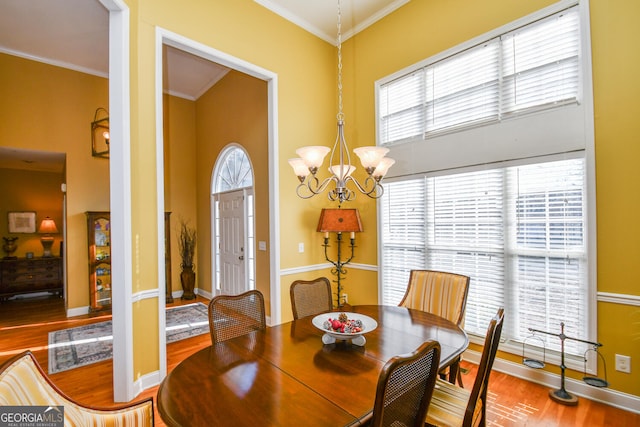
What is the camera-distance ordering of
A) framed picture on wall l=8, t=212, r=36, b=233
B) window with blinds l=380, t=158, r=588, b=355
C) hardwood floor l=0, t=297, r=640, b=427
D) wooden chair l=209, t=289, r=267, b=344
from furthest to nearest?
framed picture on wall l=8, t=212, r=36, b=233 → window with blinds l=380, t=158, r=588, b=355 → hardwood floor l=0, t=297, r=640, b=427 → wooden chair l=209, t=289, r=267, b=344

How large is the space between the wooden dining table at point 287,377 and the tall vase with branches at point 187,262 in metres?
4.22

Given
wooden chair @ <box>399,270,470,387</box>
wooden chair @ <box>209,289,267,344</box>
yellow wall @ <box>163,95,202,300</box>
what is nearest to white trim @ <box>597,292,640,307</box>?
wooden chair @ <box>399,270,470,387</box>

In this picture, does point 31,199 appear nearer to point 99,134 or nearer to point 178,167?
point 99,134

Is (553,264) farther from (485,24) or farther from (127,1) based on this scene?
(127,1)

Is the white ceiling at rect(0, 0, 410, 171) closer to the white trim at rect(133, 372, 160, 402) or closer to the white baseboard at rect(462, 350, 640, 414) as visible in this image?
the white trim at rect(133, 372, 160, 402)

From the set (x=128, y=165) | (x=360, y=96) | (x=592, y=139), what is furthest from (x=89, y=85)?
(x=592, y=139)

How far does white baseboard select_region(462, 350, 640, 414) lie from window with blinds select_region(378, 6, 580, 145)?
2238 mm

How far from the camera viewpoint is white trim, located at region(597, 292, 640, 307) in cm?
213

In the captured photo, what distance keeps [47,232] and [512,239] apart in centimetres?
863

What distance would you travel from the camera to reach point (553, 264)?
2471 millimetres

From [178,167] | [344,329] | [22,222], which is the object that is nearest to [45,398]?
[344,329]

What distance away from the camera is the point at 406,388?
107cm

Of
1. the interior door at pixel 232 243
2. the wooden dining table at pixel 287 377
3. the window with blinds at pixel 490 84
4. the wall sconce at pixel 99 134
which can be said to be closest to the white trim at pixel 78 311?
the interior door at pixel 232 243

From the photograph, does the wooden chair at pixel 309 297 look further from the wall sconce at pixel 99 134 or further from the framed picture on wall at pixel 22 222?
the framed picture on wall at pixel 22 222
